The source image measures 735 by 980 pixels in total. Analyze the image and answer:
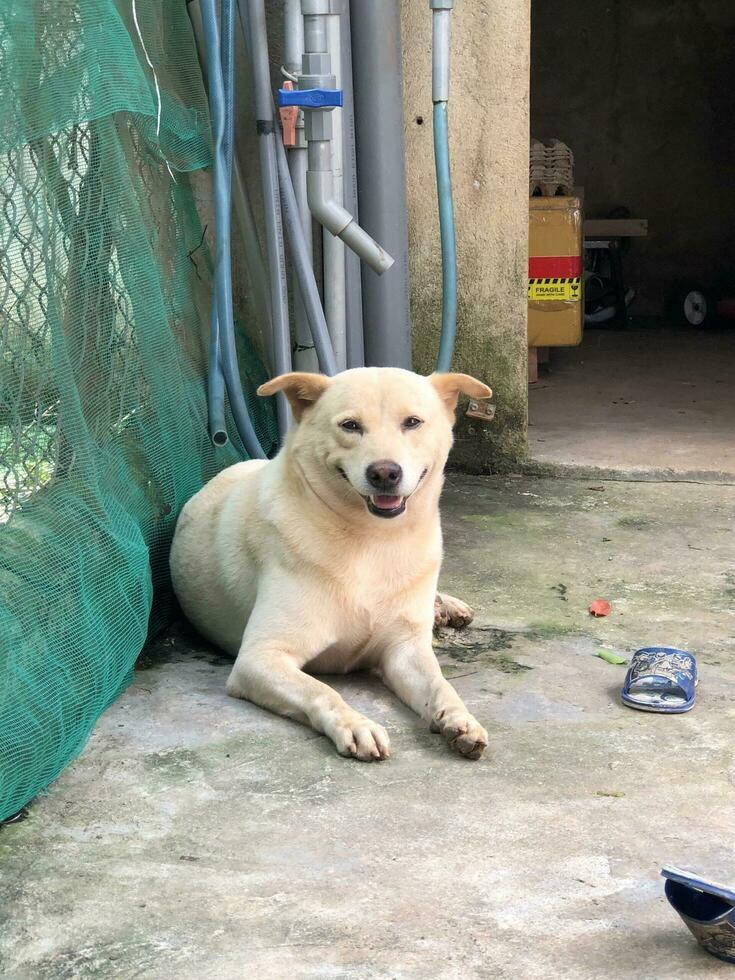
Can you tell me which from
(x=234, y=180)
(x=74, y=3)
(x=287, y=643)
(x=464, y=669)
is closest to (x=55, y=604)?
(x=287, y=643)

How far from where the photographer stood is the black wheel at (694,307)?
405 inches

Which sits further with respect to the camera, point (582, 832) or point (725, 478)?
point (725, 478)

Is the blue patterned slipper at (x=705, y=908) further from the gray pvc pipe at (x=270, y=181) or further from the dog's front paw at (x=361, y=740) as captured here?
the gray pvc pipe at (x=270, y=181)

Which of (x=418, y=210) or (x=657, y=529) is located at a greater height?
(x=418, y=210)

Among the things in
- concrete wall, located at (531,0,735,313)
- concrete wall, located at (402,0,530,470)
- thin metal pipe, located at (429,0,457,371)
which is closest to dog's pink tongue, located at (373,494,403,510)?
thin metal pipe, located at (429,0,457,371)

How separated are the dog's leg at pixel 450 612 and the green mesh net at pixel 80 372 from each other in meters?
0.86

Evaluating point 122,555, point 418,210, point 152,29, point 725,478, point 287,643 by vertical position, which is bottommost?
point 725,478

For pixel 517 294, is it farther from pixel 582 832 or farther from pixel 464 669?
pixel 582 832

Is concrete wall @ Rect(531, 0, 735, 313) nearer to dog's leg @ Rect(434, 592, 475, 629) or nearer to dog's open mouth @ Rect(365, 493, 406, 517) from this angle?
dog's leg @ Rect(434, 592, 475, 629)

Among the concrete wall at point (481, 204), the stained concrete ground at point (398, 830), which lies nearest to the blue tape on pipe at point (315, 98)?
the concrete wall at point (481, 204)

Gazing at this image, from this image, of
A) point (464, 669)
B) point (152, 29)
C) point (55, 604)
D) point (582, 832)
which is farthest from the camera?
point (152, 29)

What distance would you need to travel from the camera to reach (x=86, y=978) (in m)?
2.00

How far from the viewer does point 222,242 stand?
4.19m

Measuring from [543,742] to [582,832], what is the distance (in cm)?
45
